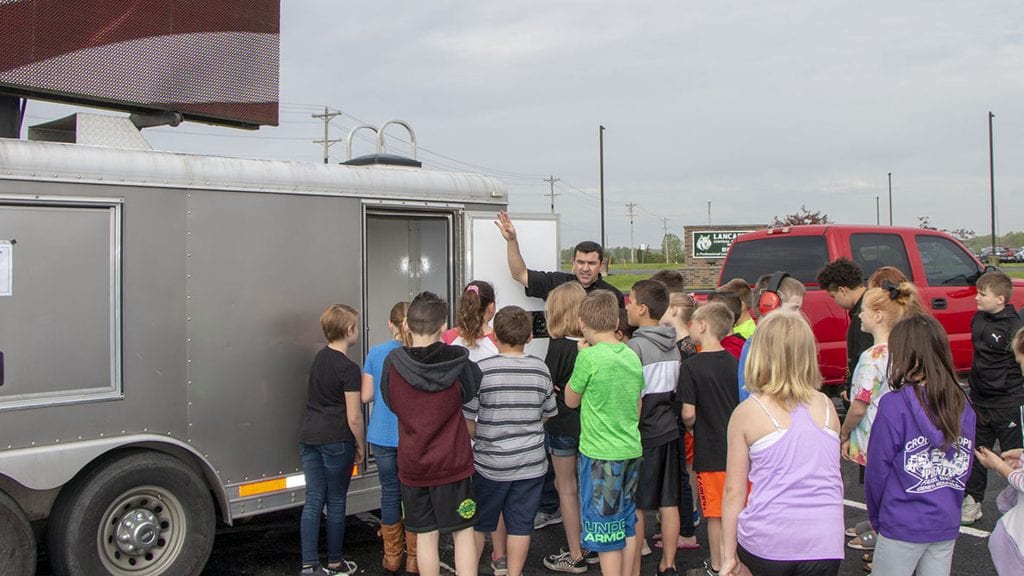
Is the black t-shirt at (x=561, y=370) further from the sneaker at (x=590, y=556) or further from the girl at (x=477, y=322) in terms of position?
the sneaker at (x=590, y=556)

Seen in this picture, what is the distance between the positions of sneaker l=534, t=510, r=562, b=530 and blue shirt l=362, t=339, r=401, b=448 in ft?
5.83

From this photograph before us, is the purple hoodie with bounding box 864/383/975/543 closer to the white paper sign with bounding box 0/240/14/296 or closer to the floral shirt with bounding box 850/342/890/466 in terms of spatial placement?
the floral shirt with bounding box 850/342/890/466

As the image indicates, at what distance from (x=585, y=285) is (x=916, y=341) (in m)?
3.06

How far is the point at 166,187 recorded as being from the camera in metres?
4.73

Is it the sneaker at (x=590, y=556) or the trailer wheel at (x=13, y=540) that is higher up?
the trailer wheel at (x=13, y=540)

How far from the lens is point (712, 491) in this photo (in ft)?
15.5

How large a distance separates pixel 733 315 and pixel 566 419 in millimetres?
1224

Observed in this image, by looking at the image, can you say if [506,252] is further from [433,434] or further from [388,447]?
[433,434]

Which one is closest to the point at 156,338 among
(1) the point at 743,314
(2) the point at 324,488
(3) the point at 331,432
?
(3) the point at 331,432

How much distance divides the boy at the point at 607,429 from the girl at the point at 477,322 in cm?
73

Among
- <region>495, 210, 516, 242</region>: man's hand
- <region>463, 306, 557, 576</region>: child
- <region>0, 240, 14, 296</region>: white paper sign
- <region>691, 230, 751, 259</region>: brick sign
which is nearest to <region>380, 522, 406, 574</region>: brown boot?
<region>463, 306, 557, 576</region>: child

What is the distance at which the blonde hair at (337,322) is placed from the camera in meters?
4.97

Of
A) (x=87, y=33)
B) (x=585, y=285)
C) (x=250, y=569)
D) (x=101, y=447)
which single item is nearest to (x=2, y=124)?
→ (x=87, y=33)

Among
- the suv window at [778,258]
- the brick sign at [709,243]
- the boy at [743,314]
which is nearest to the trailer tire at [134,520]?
the boy at [743,314]
